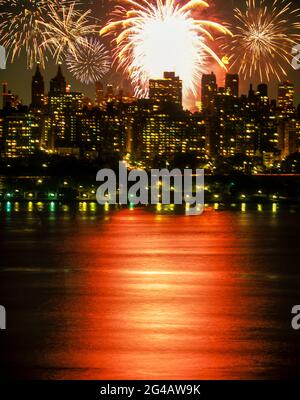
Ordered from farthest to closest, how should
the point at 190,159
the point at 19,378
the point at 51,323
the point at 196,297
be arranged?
the point at 190,159 < the point at 196,297 < the point at 51,323 < the point at 19,378

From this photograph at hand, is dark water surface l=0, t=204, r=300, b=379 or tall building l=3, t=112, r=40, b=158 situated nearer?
dark water surface l=0, t=204, r=300, b=379

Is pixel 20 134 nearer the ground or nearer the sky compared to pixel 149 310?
nearer the sky

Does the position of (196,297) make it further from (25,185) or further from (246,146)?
(246,146)

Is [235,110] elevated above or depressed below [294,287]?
above

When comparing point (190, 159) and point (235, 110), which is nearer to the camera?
point (190, 159)

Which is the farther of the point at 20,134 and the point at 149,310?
the point at 20,134

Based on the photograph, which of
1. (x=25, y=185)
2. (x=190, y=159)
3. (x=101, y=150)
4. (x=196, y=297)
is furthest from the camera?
(x=101, y=150)

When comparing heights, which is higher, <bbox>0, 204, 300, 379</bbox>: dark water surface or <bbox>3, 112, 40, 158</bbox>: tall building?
<bbox>3, 112, 40, 158</bbox>: tall building

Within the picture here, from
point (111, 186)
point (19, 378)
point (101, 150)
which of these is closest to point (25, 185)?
point (111, 186)
